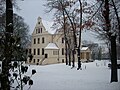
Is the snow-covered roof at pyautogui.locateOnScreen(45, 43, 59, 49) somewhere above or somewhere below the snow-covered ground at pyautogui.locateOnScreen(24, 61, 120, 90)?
above

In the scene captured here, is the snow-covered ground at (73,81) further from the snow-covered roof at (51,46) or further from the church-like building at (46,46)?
the snow-covered roof at (51,46)

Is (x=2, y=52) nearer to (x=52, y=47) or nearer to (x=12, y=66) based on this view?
(x=12, y=66)

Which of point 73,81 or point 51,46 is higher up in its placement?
point 51,46

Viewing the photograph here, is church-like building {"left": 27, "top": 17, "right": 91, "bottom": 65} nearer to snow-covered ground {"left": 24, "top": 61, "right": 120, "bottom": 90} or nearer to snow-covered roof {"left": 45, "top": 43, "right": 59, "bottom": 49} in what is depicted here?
snow-covered roof {"left": 45, "top": 43, "right": 59, "bottom": 49}

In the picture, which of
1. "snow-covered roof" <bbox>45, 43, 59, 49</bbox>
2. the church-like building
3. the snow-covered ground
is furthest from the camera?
"snow-covered roof" <bbox>45, 43, 59, 49</bbox>

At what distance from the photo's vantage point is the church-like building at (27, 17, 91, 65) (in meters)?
60.0

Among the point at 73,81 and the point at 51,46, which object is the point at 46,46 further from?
the point at 73,81

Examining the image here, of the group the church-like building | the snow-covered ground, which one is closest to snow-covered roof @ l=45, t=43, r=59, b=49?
the church-like building

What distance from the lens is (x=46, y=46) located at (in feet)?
201

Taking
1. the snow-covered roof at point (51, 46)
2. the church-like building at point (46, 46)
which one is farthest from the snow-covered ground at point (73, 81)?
the snow-covered roof at point (51, 46)

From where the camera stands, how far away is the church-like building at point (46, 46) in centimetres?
6003

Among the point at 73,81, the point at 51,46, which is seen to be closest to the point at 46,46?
the point at 51,46

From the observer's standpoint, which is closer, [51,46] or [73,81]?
[73,81]

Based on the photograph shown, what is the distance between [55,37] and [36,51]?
633 cm
